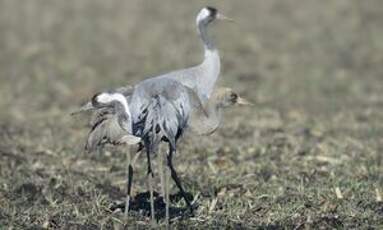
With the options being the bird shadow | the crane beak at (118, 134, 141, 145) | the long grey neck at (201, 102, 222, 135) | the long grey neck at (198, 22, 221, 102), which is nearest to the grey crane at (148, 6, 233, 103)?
the long grey neck at (198, 22, 221, 102)

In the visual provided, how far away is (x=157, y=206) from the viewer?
7270mm

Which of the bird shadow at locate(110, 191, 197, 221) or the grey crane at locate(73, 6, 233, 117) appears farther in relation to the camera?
the grey crane at locate(73, 6, 233, 117)

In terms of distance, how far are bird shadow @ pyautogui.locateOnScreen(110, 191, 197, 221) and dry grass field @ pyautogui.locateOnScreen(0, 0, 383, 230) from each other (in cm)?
4

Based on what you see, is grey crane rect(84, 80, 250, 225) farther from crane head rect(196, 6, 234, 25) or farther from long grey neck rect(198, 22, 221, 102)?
crane head rect(196, 6, 234, 25)

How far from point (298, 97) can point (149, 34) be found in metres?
4.29

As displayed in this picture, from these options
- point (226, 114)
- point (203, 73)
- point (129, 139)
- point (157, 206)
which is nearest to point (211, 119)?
point (203, 73)

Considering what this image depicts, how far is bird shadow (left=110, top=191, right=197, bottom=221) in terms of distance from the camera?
6.94m

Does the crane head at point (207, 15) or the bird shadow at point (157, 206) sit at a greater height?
the crane head at point (207, 15)

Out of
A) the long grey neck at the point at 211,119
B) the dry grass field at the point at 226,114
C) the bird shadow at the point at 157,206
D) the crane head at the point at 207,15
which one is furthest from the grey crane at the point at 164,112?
the crane head at the point at 207,15

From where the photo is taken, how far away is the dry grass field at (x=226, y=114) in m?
7.11

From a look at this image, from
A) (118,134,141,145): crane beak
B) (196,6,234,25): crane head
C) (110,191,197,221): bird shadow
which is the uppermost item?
(196,6,234,25): crane head

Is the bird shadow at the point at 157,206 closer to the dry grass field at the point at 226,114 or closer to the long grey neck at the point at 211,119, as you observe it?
the dry grass field at the point at 226,114

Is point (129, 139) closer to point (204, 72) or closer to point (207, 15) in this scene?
point (204, 72)

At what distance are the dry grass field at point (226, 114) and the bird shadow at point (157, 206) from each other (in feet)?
0.14
